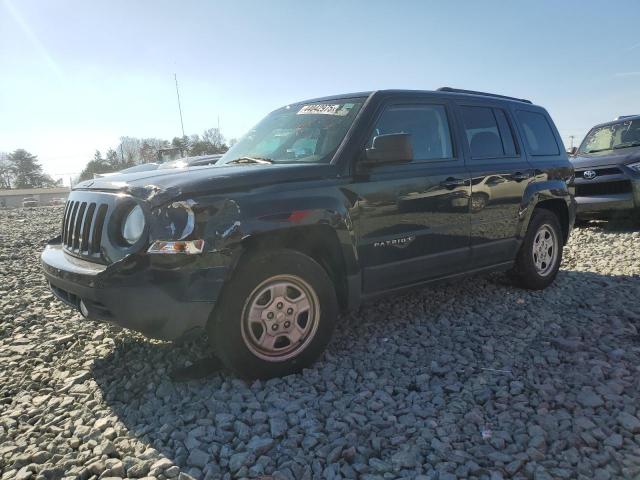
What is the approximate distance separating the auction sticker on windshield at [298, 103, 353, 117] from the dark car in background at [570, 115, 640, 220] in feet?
21.0

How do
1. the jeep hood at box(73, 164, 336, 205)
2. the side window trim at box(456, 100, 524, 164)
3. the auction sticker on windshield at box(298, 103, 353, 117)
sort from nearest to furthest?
the jeep hood at box(73, 164, 336, 205) < the auction sticker on windshield at box(298, 103, 353, 117) < the side window trim at box(456, 100, 524, 164)

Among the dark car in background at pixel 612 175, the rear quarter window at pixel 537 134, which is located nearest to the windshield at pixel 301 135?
the rear quarter window at pixel 537 134

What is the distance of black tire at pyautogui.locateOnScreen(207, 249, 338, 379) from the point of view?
2961mm

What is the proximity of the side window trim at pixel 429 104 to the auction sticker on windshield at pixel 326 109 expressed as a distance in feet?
0.85

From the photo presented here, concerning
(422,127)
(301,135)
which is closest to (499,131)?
(422,127)

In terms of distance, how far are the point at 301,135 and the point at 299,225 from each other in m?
1.08

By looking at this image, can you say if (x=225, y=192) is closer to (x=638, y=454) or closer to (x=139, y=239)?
(x=139, y=239)

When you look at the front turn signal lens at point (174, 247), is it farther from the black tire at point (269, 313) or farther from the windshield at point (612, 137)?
the windshield at point (612, 137)

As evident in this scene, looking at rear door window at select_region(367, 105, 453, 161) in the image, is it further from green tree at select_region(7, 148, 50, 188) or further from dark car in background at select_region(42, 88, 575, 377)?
green tree at select_region(7, 148, 50, 188)

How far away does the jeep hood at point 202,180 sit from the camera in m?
2.83

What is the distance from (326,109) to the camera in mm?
4008

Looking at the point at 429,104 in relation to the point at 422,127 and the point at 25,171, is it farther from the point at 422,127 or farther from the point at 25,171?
the point at 25,171

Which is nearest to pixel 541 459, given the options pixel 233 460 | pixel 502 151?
pixel 233 460

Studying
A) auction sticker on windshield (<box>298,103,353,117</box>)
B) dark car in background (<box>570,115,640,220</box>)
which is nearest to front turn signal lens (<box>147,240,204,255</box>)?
auction sticker on windshield (<box>298,103,353,117</box>)
